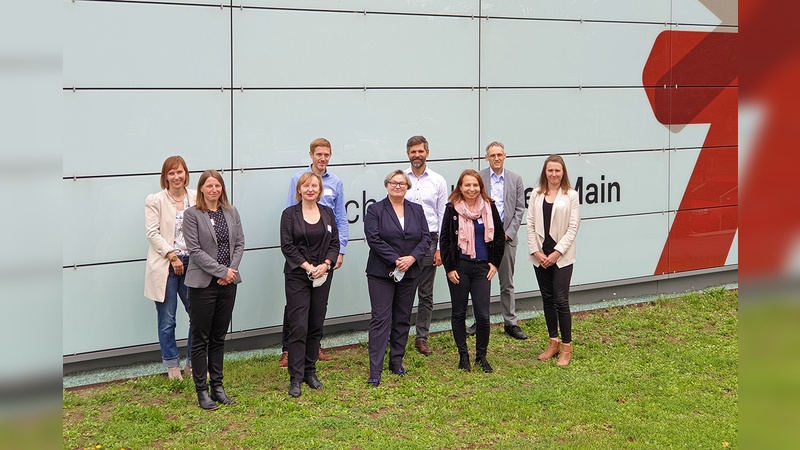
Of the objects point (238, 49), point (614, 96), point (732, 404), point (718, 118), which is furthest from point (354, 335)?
point (718, 118)

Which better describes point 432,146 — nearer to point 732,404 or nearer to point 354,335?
point 354,335

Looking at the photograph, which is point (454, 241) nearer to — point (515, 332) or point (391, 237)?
point (391, 237)

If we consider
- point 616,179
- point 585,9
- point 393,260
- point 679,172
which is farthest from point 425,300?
point 679,172

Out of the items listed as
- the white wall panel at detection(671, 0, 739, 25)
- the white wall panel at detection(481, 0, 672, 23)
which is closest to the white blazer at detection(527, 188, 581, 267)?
the white wall panel at detection(481, 0, 672, 23)

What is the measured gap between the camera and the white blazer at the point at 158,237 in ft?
26.5

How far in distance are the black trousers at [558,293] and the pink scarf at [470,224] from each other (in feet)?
2.65

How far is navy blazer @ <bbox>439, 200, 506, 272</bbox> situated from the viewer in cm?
862

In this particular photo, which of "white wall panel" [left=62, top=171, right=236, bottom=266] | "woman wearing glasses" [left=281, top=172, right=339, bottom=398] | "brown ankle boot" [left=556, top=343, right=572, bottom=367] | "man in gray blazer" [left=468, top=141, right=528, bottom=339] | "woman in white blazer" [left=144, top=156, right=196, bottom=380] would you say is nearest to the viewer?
"woman wearing glasses" [left=281, top=172, right=339, bottom=398]

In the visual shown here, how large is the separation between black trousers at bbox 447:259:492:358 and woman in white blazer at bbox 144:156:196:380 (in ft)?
8.25

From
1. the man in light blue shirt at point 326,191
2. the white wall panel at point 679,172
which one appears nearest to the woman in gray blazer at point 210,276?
the man in light blue shirt at point 326,191

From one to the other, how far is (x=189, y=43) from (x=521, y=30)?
14.0ft

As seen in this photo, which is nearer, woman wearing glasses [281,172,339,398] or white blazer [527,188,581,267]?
woman wearing glasses [281,172,339,398]

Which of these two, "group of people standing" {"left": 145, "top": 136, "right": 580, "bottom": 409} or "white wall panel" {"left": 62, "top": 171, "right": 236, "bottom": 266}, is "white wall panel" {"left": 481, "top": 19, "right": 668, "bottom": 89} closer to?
"group of people standing" {"left": 145, "top": 136, "right": 580, "bottom": 409}

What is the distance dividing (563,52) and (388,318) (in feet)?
15.8
